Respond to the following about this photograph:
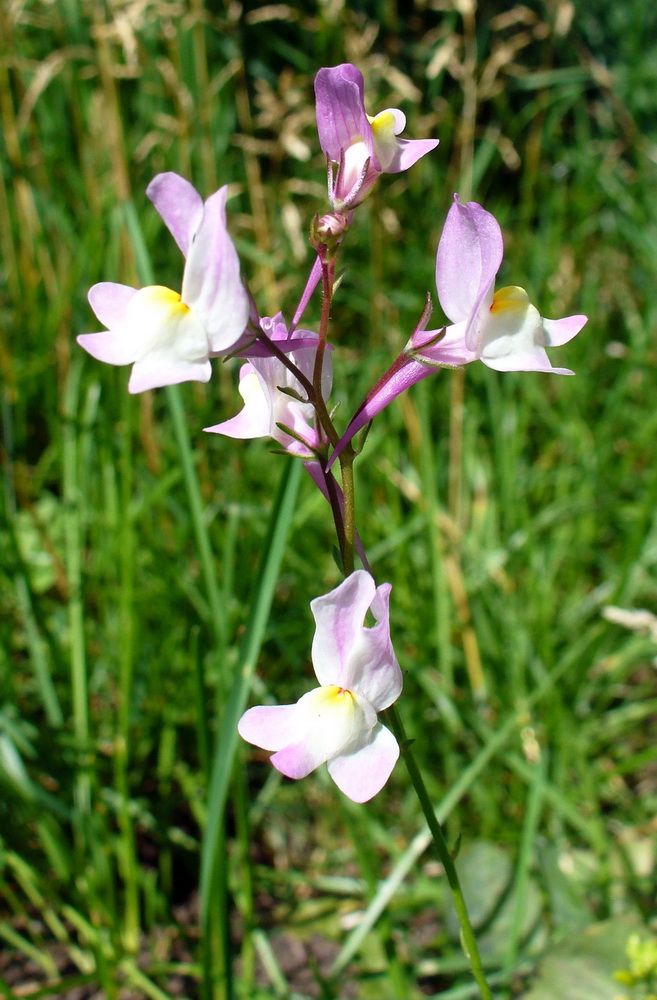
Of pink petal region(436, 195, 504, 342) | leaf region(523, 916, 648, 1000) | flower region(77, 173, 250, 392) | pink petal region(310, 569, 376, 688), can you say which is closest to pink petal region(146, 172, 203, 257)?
flower region(77, 173, 250, 392)

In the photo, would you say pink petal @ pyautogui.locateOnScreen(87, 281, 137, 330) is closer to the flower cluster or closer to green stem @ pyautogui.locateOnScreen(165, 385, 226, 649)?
the flower cluster

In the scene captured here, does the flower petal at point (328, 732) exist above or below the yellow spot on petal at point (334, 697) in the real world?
below

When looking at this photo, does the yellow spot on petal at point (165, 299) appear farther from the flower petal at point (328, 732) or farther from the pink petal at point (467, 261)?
the flower petal at point (328, 732)

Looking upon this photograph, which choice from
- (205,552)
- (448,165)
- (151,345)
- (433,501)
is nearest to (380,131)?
(151,345)

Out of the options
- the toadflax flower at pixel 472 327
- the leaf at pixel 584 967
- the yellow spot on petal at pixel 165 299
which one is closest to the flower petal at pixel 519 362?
the toadflax flower at pixel 472 327

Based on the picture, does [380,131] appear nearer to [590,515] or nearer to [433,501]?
[433,501]

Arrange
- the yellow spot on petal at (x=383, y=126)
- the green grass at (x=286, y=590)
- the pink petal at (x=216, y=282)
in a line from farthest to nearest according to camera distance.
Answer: the green grass at (x=286, y=590), the yellow spot on petal at (x=383, y=126), the pink petal at (x=216, y=282)

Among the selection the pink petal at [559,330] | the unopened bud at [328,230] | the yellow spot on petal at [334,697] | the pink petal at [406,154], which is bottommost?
the yellow spot on petal at [334,697]
